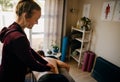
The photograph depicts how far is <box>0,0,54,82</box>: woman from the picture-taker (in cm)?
66

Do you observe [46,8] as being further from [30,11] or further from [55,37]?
[30,11]

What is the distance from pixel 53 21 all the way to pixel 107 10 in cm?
137

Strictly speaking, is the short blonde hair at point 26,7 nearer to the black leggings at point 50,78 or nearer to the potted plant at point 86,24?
the black leggings at point 50,78

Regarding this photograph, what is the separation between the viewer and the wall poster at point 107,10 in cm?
228

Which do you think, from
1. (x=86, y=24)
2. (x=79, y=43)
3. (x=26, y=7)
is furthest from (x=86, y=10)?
(x=26, y=7)

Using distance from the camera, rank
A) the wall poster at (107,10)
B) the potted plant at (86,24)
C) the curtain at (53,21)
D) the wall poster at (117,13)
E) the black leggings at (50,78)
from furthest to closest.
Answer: the curtain at (53,21) → the potted plant at (86,24) → the wall poster at (107,10) → the wall poster at (117,13) → the black leggings at (50,78)

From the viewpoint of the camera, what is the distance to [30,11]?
2.39 feet

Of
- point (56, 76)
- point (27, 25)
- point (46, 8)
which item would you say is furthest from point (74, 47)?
point (27, 25)

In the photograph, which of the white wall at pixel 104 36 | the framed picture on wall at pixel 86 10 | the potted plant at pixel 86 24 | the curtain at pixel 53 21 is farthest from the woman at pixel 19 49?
the framed picture on wall at pixel 86 10

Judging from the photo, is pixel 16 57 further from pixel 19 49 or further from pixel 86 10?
pixel 86 10

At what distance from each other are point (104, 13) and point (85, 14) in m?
0.70

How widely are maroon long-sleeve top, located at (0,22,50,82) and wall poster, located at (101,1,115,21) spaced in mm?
2017

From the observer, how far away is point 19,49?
0.65 meters

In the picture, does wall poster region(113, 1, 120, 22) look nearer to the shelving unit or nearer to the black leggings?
the shelving unit
